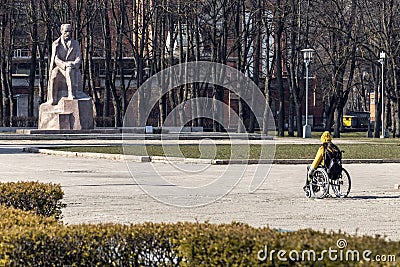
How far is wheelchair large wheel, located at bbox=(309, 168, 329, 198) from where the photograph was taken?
721 inches

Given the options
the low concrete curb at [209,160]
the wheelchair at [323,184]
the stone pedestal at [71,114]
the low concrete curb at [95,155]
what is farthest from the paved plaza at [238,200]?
the stone pedestal at [71,114]

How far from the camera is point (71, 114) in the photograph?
51.2 m

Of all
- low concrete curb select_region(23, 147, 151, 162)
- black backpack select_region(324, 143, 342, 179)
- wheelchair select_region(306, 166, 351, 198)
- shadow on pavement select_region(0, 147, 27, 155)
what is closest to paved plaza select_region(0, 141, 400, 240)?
wheelchair select_region(306, 166, 351, 198)

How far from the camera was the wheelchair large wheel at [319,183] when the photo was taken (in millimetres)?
18319

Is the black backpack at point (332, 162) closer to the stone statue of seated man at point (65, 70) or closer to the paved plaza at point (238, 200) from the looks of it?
the paved plaza at point (238, 200)

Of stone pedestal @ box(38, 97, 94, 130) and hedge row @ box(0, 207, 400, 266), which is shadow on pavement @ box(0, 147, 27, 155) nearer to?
stone pedestal @ box(38, 97, 94, 130)

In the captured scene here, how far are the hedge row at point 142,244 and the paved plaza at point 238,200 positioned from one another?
15.7 feet

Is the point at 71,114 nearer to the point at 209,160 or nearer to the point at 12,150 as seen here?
the point at 12,150

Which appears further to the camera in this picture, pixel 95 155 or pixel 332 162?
pixel 95 155

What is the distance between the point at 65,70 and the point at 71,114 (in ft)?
8.78

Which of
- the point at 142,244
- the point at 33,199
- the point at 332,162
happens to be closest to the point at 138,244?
the point at 142,244

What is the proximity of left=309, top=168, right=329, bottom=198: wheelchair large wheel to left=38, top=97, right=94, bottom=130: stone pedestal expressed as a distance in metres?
33.5

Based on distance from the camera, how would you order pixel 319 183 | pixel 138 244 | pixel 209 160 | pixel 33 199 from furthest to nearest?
pixel 209 160 < pixel 319 183 < pixel 33 199 < pixel 138 244

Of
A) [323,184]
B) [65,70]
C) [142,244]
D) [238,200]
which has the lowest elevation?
[238,200]
